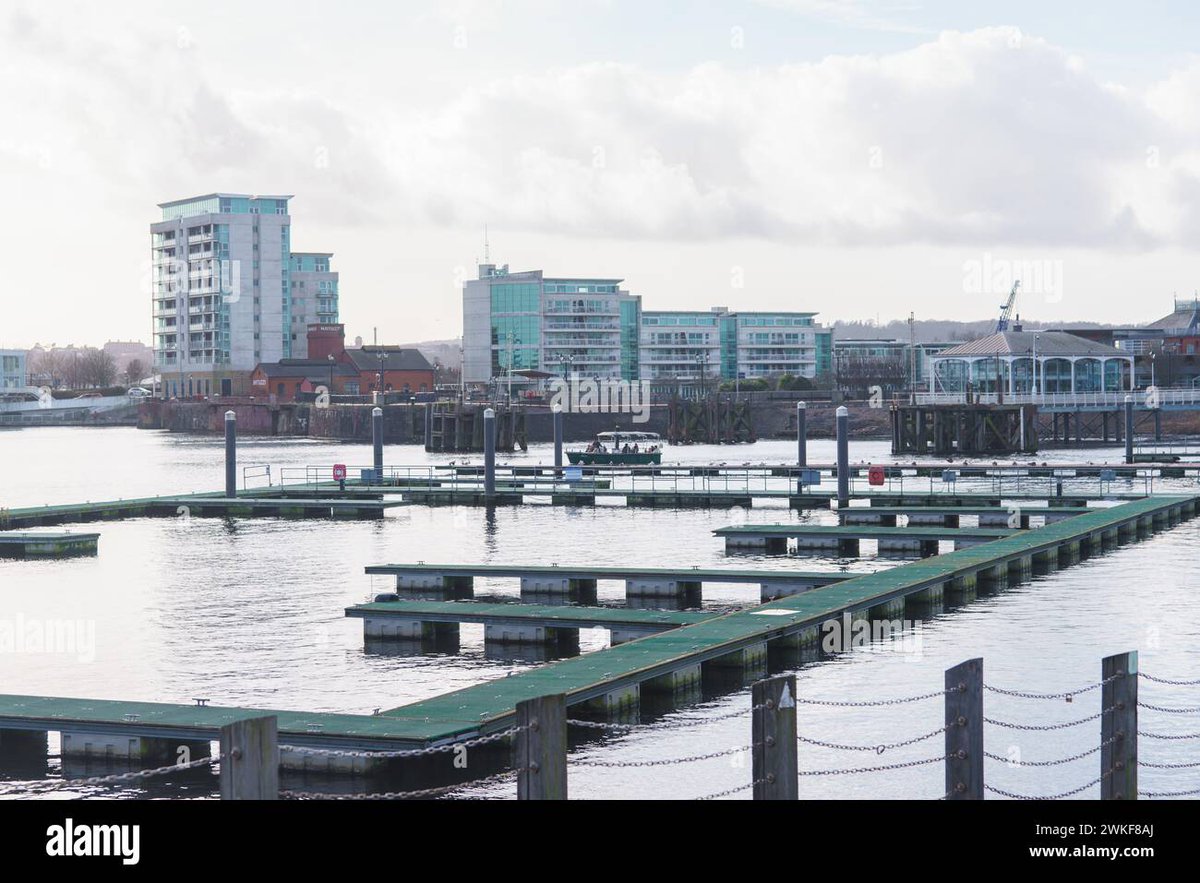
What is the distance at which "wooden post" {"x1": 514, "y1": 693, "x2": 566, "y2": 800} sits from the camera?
49.9 ft

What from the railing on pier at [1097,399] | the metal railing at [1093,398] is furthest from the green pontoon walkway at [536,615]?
the railing on pier at [1097,399]

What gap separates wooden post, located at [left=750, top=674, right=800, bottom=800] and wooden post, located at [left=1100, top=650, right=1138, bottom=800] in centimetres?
400

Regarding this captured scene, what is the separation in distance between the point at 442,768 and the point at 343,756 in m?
1.88

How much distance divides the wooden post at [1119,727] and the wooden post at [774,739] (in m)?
4.00

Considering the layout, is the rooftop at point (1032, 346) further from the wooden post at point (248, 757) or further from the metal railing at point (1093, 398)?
the wooden post at point (248, 757)

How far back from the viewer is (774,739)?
16.1m

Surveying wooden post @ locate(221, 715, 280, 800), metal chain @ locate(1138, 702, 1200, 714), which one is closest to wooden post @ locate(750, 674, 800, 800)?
wooden post @ locate(221, 715, 280, 800)

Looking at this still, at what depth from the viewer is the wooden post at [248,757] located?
14.1 meters

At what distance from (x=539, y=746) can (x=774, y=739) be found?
95.3 inches

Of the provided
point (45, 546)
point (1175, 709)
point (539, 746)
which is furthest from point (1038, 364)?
point (539, 746)

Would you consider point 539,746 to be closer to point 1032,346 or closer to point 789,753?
point 789,753
